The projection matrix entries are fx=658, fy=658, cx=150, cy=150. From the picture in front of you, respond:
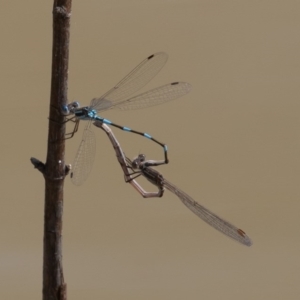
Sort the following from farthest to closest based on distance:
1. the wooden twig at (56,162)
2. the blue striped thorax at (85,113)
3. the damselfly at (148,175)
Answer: the damselfly at (148,175) → the blue striped thorax at (85,113) → the wooden twig at (56,162)

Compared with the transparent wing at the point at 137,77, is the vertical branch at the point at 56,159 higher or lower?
lower

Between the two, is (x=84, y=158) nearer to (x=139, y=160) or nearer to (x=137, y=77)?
(x=139, y=160)

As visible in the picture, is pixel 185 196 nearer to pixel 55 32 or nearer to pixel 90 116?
pixel 90 116

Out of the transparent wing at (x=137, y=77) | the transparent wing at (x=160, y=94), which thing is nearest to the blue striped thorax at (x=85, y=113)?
the transparent wing at (x=137, y=77)

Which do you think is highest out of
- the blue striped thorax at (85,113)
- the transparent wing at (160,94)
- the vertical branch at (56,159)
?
the transparent wing at (160,94)

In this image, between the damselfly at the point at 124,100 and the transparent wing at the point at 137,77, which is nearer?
the damselfly at the point at 124,100

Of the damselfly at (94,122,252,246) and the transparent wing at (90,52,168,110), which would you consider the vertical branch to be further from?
the transparent wing at (90,52,168,110)

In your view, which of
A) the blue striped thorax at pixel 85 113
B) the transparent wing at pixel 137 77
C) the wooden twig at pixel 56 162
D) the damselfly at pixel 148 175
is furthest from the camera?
the transparent wing at pixel 137 77

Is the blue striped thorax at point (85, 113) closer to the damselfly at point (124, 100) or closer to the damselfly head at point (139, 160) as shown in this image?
the damselfly at point (124, 100)
